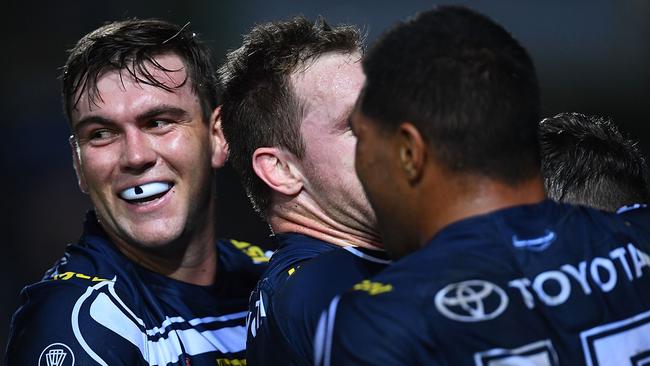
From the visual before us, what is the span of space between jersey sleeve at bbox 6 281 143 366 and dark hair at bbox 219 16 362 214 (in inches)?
25.3

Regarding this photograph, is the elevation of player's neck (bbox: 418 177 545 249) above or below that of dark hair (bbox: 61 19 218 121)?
below

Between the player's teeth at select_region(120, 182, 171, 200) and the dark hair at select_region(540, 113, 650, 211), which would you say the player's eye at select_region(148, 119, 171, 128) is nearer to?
the player's teeth at select_region(120, 182, 171, 200)

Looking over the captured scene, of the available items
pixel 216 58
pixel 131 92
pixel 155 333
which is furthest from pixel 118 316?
pixel 216 58

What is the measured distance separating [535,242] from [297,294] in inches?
27.9

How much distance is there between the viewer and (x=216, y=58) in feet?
28.7

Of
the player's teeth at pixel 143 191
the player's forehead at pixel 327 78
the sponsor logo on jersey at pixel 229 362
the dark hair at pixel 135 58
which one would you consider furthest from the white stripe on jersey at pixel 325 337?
the dark hair at pixel 135 58

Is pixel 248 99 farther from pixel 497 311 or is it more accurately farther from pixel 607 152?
pixel 497 311

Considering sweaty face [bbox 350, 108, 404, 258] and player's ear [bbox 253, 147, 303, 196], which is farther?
player's ear [bbox 253, 147, 303, 196]

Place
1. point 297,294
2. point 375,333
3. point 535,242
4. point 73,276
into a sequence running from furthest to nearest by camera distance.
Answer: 1. point 73,276
2. point 297,294
3. point 535,242
4. point 375,333

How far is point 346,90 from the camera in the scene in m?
2.72

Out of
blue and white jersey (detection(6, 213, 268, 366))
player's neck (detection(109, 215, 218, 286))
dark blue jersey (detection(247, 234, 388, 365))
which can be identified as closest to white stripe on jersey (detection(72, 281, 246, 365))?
blue and white jersey (detection(6, 213, 268, 366))

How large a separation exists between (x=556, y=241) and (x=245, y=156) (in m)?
1.27

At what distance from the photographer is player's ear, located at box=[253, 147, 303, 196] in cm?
278

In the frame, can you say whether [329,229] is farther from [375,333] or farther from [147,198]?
[375,333]
